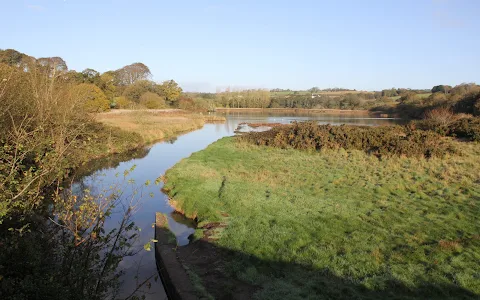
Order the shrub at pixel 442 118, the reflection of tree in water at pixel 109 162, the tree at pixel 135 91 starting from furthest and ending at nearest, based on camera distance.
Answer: the tree at pixel 135 91, the shrub at pixel 442 118, the reflection of tree in water at pixel 109 162

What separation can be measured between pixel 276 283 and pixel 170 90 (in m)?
84.7

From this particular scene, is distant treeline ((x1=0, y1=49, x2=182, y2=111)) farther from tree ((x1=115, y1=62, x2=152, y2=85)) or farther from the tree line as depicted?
the tree line

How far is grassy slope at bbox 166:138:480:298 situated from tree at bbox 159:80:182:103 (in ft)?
234

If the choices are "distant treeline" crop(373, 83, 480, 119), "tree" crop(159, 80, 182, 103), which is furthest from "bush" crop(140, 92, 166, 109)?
"distant treeline" crop(373, 83, 480, 119)

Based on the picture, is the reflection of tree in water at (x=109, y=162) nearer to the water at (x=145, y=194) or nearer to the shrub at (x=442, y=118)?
the water at (x=145, y=194)

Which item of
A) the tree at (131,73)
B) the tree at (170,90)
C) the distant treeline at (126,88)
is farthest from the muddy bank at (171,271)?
the tree at (131,73)

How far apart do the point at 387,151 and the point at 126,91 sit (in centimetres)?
6741

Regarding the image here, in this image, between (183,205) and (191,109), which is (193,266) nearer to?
(183,205)

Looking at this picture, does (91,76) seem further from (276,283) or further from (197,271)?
(276,283)

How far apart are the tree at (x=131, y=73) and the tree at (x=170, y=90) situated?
11158 mm

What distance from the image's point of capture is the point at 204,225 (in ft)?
34.4

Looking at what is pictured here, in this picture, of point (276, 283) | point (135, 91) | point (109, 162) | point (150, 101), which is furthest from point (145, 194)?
point (135, 91)

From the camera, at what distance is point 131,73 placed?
323ft

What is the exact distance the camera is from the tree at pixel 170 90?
86.6m
